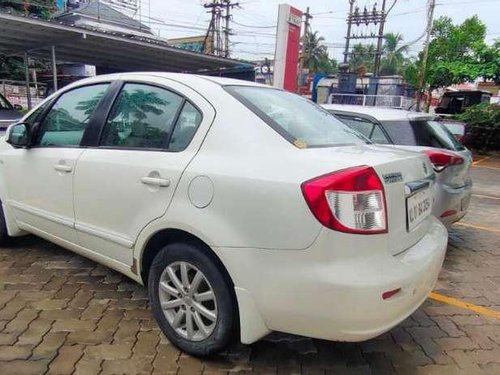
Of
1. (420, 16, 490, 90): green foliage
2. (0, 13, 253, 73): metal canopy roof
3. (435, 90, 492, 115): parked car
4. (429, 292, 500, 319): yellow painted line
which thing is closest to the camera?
(429, 292, 500, 319): yellow painted line

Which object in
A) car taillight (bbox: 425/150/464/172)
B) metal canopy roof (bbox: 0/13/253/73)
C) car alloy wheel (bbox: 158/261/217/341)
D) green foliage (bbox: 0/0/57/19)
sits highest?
green foliage (bbox: 0/0/57/19)

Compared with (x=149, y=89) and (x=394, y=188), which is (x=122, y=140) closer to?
(x=149, y=89)

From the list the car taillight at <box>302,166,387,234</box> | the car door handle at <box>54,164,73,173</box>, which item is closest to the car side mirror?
the car door handle at <box>54,164,73,173</box>

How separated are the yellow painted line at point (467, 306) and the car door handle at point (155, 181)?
240cm

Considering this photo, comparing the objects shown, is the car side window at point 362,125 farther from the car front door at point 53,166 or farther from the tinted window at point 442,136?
the car front door at point 53,166

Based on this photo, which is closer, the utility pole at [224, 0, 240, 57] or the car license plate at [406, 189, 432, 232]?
the car license plate at [406, 189, 432, 232]

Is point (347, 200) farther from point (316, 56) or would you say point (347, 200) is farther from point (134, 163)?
point (316, 56)

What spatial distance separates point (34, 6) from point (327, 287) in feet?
97.2

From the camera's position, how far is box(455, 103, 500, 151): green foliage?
53.0ft

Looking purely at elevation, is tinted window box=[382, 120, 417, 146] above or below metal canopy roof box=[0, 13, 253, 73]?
below

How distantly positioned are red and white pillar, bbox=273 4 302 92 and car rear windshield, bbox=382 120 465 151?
7857mm

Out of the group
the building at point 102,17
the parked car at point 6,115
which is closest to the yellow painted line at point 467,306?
the parked car at point 6,115

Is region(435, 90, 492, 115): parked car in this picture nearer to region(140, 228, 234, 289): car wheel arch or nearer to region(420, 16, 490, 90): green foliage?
region(420, 16, 490, 90): green foliage

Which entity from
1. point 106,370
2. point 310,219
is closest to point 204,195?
point 310,219
